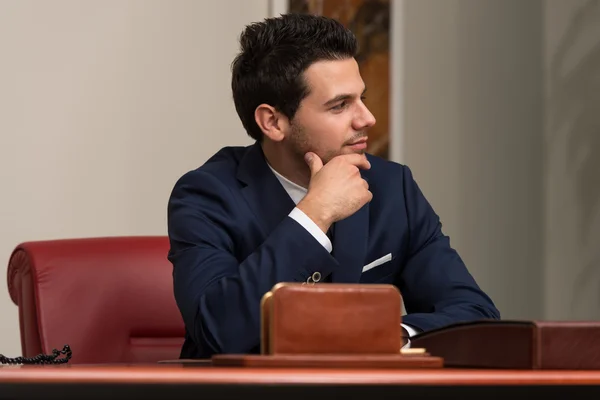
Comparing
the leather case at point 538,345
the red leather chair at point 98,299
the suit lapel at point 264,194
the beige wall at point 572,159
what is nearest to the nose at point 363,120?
the suit lapel at point 264,194

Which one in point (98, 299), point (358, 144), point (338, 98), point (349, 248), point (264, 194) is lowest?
point (98, 299)

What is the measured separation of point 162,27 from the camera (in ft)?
10.3

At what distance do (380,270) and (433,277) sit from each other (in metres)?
0.12

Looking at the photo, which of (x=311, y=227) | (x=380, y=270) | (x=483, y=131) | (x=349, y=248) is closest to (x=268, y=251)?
(x=311, y=227)

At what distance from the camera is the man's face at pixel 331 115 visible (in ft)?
7.04

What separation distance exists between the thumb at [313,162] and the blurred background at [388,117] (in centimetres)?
108

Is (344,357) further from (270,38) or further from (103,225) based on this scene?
(103,225)

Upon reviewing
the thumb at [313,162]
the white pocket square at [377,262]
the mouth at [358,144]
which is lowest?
the white pocket square at [377,262]

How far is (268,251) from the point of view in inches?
70.2

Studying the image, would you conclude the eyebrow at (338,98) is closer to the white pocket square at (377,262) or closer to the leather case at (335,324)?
the white pocket square at (377,262)

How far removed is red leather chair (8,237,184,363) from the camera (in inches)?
82.0

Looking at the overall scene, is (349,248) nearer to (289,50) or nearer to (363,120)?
(363,120)

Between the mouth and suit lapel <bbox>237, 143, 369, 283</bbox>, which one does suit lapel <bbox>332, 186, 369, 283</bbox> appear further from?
the mouth

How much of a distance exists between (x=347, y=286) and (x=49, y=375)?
0.35 metres
